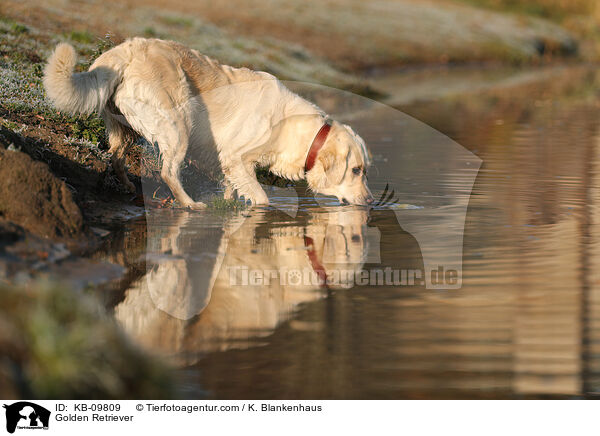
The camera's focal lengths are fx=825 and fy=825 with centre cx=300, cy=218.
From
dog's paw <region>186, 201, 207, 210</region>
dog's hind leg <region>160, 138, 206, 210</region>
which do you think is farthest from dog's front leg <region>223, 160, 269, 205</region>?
dog's hind leg <region>160, 138, 206, 210</region>

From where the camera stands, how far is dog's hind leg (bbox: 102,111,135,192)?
9.02 metres

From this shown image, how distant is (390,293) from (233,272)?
131 cm

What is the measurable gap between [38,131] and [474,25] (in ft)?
139

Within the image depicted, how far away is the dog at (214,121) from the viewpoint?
27.5ft

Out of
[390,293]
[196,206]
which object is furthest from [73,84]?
[390,293]

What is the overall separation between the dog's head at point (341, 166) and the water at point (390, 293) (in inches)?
11.2

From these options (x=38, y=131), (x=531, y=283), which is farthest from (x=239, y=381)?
(x=38, y=131)

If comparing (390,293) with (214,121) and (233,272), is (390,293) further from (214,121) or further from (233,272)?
(214,121)

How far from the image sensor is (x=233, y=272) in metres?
6.69

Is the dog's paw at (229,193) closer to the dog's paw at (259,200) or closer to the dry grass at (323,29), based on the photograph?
the dog's paw at (259,200)

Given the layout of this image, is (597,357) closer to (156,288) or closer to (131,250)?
(156,288)

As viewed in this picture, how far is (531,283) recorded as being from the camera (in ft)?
20.9

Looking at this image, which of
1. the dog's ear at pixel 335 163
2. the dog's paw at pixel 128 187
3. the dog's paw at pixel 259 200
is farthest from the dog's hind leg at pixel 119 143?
the dog's ear at pixel 335 163
